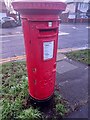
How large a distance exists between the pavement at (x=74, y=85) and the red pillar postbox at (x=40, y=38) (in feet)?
2.07

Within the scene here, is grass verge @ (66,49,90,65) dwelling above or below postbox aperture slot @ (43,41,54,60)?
below

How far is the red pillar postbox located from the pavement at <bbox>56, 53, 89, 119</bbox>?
0.63 metres

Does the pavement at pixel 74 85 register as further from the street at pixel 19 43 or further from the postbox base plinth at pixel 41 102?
the street at pixel 19 43

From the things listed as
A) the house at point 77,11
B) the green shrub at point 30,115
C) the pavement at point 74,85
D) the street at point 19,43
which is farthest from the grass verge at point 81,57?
the house at point 77,11

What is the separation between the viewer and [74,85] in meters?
3.89

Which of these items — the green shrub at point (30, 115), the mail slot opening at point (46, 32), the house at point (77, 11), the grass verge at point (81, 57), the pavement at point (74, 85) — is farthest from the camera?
the house at point (77, 11)

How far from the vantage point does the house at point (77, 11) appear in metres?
28.9

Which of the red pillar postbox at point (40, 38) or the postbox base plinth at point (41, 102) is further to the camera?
the postbox base plinth at point (41, 102)

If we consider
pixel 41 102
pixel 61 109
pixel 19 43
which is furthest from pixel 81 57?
pixel 19 43

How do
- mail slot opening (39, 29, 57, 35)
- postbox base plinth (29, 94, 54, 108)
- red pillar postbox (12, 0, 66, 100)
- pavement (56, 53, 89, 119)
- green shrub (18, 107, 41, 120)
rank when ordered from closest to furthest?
red pillar postbox (12, 0, 66, 100), mail slot opening (39, 29, 57, 35), green shrub (18, 107, 41, 120), postbox base plinth (29, 94, 54, 108), pavement (56, 53, 89, 119)

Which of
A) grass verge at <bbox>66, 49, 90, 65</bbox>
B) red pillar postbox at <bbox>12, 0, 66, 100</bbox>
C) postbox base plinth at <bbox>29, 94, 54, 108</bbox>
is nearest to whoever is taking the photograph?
red pillar postbox at <bbox>12, 0, 66, 100</bbox>

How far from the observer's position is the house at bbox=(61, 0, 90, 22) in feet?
94.8

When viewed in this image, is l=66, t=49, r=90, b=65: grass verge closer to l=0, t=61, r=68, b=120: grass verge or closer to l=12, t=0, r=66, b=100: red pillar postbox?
l=0, t=61, r=68, b=120: grass verge

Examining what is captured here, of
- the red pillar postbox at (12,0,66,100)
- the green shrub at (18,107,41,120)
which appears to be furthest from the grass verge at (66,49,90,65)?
the green shrub at (18,107,41,120)
